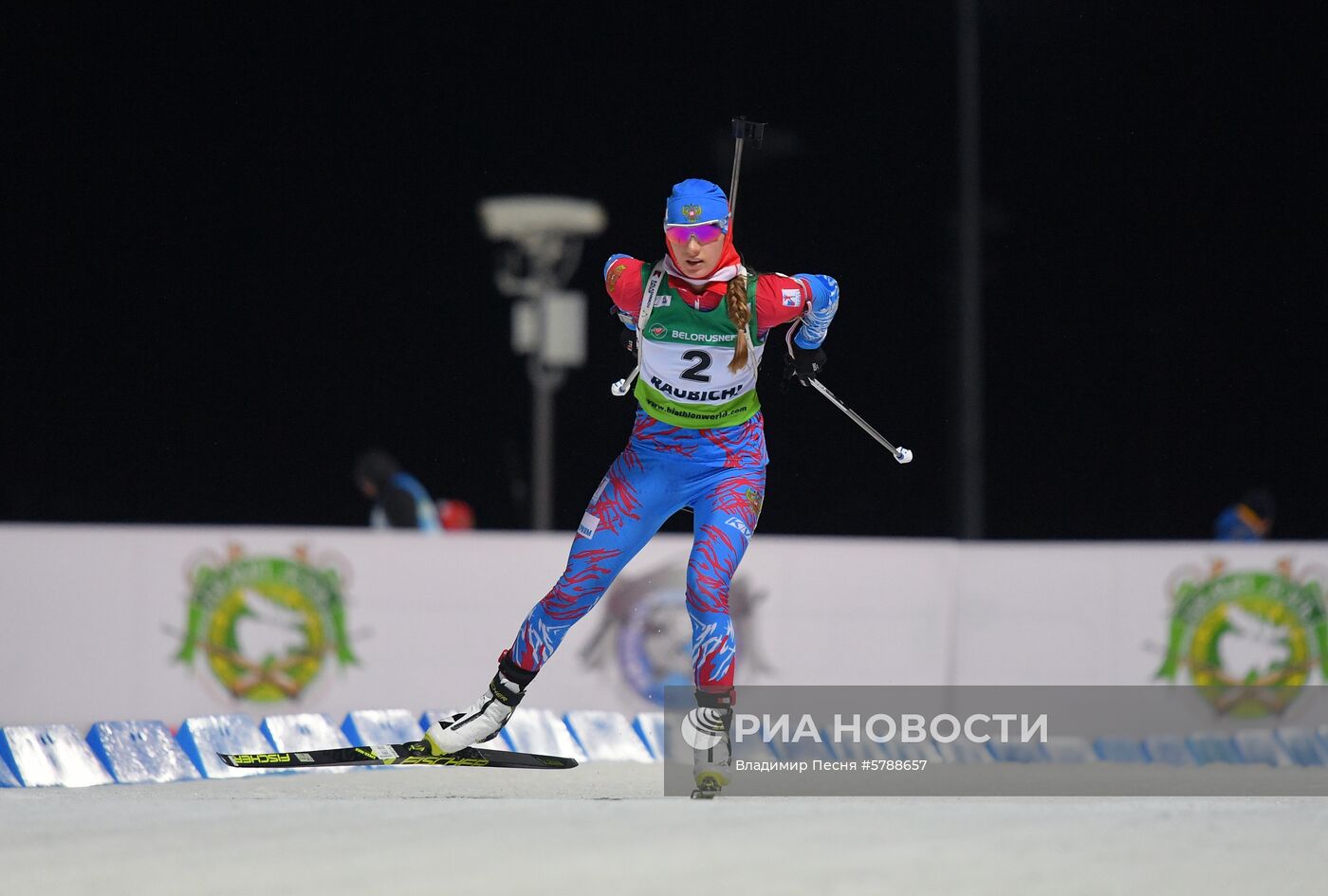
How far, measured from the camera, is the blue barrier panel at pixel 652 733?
6938 millimetres

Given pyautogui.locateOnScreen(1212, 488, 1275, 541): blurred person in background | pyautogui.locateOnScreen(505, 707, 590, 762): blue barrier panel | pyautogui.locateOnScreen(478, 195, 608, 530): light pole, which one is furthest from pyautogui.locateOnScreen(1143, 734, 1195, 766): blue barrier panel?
pyautogui.locateOnScreen(478, 195, 608, 530): light pole

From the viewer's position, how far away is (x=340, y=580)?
743cm

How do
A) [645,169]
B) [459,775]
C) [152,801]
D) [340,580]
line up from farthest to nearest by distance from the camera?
1. [645,169]
2. [340,580]
3. [459,775]
4. [152,801]

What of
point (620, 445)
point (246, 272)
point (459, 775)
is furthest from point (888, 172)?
point (459, 775)

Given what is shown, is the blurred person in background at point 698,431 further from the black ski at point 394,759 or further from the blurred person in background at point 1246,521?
the blurred person in background at point 1246,521

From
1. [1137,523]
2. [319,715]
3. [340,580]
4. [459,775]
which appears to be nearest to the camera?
[459,775]

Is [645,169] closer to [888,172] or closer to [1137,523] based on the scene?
[888,172]

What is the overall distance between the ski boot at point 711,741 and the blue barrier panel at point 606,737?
1.91 m

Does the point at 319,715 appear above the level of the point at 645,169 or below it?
below

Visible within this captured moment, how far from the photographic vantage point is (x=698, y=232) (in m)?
4.81

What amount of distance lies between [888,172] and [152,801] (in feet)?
28.0

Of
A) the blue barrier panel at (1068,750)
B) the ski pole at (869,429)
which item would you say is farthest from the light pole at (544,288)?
the ski pole at (869,429)

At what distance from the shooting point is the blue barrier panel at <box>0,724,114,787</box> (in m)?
5.88

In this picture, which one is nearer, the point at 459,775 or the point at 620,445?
the point at 459,775
